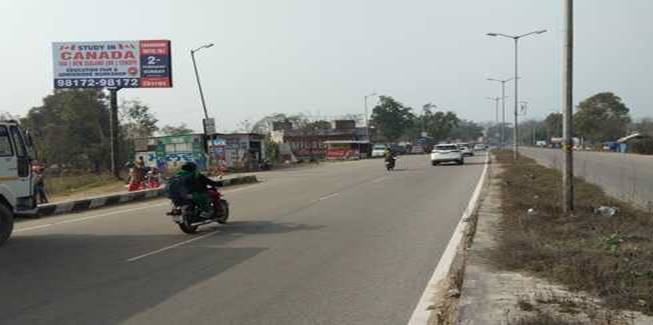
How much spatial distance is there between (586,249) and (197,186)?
780 centimetres

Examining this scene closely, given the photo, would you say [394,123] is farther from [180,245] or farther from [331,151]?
[180,245]

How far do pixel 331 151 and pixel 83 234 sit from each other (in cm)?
7557

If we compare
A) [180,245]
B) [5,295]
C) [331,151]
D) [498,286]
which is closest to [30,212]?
[180,245]

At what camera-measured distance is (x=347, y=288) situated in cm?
848

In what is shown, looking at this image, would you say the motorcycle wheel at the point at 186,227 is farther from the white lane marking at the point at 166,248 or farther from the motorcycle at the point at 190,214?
the white lane marking at the point at 166,248

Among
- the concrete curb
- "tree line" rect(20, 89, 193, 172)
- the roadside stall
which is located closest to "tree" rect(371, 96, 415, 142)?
the roadside stall

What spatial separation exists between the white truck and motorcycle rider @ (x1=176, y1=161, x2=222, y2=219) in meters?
2.82

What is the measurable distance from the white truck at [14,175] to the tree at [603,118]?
147 metres

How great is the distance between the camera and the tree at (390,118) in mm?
143500

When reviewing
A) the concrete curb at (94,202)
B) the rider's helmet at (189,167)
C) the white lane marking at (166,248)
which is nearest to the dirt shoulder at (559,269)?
the white lane marking at (166,248)

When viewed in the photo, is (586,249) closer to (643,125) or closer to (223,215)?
(223,215)

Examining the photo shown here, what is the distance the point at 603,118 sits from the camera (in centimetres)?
14925

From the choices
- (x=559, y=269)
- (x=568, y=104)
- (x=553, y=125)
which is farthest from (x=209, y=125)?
(x=553, y=125)

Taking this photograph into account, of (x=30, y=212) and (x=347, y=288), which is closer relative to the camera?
(x=347, y=288)
